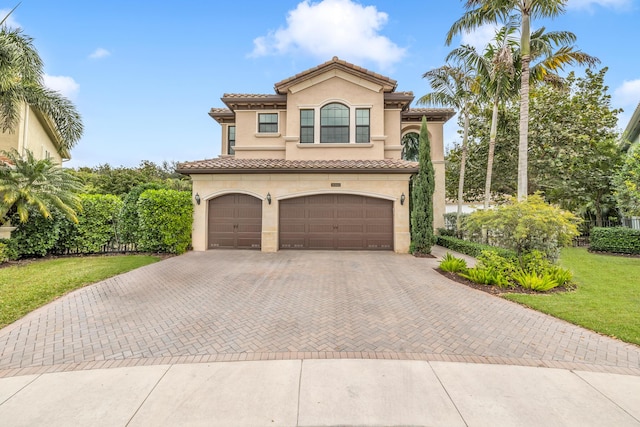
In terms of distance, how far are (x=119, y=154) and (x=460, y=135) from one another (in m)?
46.0

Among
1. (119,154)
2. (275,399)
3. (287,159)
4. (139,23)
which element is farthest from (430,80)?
(119,154)

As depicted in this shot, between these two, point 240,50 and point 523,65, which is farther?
point 240,50

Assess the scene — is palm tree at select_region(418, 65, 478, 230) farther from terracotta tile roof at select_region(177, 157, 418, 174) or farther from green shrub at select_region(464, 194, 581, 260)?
green shrub at select_region(464, 194, 581, 260)

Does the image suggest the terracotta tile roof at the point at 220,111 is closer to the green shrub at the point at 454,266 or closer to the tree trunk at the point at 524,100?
the green shrub at the point at 454,266

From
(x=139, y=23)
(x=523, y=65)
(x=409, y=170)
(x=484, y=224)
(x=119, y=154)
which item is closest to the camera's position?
(x=484, y=224)

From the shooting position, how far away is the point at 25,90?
13508 millimetres

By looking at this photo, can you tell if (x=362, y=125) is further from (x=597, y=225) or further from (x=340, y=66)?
(x=597, y=225)

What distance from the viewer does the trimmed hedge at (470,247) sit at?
384 inches

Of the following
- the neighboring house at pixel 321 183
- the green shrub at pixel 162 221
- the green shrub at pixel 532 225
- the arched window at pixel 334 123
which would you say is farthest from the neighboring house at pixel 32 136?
the green shrub at pixel 532 225

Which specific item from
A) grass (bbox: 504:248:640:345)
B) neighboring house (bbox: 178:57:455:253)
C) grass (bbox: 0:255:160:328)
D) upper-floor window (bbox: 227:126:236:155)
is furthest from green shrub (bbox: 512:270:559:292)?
upper-floor window (bbox: 227:126:236:155)

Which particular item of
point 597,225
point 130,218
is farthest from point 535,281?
point 597,225

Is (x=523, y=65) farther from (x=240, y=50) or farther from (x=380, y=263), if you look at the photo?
(x=240, y=50)

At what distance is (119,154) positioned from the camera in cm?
4206

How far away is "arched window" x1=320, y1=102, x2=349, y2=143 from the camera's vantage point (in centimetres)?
1541
